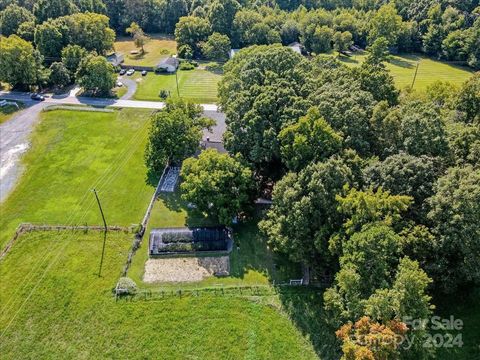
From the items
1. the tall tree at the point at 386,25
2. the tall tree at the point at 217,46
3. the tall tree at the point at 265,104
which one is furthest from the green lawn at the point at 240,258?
the tall tree at the point at 386,25

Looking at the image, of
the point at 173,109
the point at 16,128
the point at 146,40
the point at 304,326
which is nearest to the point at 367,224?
the point at 304,326

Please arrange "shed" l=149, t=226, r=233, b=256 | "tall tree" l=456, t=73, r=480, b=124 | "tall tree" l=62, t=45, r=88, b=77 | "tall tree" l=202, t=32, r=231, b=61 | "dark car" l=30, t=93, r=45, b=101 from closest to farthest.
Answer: "shed" l=149, t=226, r=233, b=256, "tall tree" l=456, t=73, r=480, b=124, "dark car" l=30, t=93, r=45, b=101, "tall tree" l=62, t=45, r=88, b=77, "tall tree" l=202, t=32, r=231, b=61

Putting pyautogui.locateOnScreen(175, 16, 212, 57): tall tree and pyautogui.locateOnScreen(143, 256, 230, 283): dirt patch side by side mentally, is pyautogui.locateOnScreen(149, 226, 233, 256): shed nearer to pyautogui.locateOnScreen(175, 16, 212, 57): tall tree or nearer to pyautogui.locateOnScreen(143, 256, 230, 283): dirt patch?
pyautogui.locateOnScreen(143, 256, 230, 283): dirt patch

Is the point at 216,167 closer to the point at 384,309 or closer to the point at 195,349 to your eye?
the point at 195,349

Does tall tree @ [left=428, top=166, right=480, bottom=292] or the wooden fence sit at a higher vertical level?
tall tree @ [left=428, top=166, right=480, bottom=292]

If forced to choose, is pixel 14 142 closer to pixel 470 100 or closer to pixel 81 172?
pixel 81 172

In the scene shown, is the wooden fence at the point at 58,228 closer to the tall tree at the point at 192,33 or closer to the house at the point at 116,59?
the house at the point at 116,59

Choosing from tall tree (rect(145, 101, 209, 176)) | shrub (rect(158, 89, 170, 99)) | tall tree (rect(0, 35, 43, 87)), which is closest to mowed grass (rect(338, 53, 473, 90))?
shrub (rect(158, 89, 170, 99))
